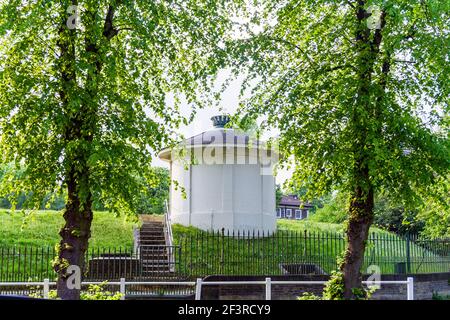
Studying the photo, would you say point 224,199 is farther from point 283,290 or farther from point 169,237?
point 283,290

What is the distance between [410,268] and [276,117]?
41.7 ft

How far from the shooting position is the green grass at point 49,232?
2536cm

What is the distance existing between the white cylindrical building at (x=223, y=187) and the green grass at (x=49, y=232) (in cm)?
304

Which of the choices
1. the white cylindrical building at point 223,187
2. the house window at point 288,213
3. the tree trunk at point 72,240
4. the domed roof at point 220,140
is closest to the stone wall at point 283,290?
the tree trunk at point 72,240

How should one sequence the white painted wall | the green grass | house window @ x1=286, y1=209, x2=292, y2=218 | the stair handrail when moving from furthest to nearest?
house window @ x1=286, y1=209, x2=292, y2=218 < the white painted wall < the green grass < the stair handrail

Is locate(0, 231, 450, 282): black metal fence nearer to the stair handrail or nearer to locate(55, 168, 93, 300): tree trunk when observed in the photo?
the stair handrail

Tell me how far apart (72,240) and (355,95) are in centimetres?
678

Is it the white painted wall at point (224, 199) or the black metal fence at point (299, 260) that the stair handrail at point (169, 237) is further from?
the white painted wall at point (224, 199)

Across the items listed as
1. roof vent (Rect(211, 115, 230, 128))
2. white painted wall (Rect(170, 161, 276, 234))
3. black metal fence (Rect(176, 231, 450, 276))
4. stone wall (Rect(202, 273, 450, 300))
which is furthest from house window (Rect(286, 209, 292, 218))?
stone wall (Rect(202, 273, 450, 300))

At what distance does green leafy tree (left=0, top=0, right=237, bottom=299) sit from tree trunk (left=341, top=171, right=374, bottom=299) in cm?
490

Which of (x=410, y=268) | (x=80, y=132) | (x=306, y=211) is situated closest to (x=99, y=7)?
(x=80, y=132)

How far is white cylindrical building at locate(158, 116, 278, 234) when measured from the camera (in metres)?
27.3

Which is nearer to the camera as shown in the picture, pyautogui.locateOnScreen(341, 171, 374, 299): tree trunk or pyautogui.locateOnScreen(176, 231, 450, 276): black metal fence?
pyautogui.locateOnScreen(341, 171, 374, 299): tree trunk
